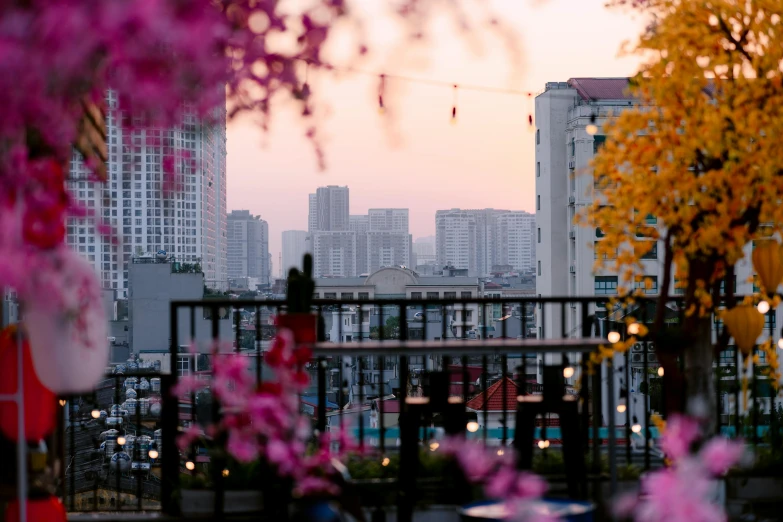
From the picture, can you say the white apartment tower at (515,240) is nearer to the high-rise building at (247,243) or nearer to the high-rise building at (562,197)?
the high-rise building at (247,243)

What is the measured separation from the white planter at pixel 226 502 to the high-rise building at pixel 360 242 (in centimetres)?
5420

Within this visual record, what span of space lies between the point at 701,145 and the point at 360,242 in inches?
2213

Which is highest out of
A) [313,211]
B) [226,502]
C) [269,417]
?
[313,211]

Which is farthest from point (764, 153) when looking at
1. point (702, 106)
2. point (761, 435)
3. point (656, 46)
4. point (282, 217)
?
point (282, 217)

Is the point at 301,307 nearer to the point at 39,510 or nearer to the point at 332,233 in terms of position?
the point at 39,510

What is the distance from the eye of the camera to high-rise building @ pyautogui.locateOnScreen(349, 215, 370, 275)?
5850 cm

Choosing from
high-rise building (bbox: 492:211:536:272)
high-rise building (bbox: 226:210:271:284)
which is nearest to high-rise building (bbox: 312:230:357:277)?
high-rise building (bbox: 226:210:271:284)

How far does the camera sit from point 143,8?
93cm

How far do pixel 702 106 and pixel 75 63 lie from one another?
8.35 feet

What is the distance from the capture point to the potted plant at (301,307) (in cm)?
298

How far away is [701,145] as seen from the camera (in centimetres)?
309

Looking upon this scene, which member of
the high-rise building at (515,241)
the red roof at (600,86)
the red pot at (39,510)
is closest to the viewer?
the red pot at (39,510)

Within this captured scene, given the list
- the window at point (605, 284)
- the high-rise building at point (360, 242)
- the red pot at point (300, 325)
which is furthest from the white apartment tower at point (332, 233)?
the red pot at point (300, 325)

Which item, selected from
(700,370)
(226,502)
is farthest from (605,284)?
(226,502)
